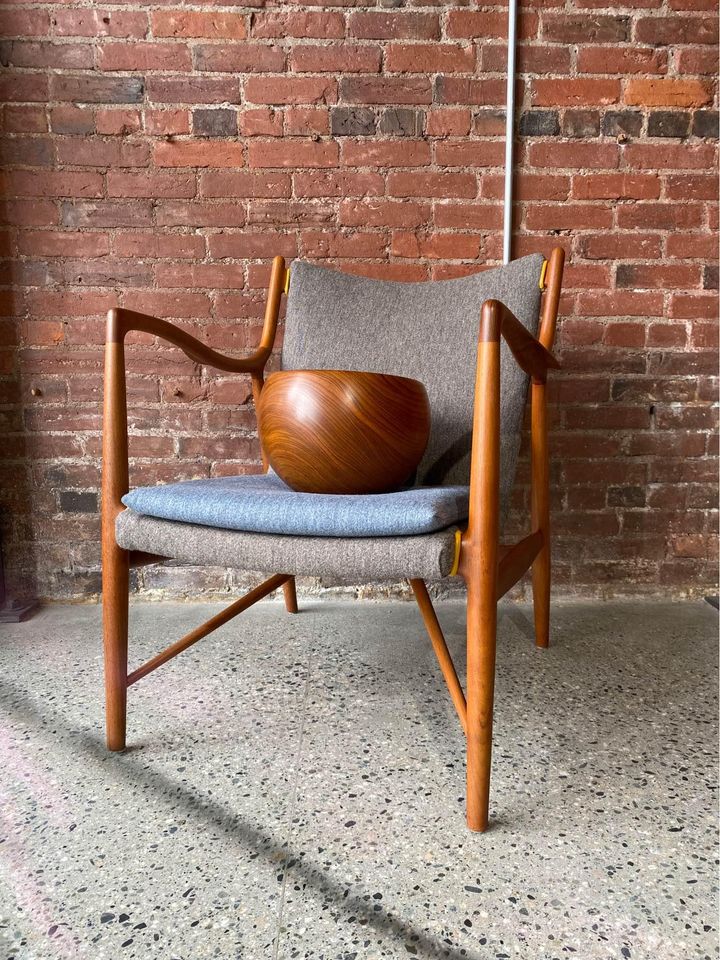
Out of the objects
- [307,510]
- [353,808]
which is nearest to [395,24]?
[307,510]

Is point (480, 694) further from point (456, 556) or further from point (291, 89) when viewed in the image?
point (291, 89)

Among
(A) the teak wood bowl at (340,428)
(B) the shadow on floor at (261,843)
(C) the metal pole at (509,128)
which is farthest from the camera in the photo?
(C) the metal pole at (509,128)

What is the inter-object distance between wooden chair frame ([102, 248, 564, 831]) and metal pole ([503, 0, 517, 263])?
43cm

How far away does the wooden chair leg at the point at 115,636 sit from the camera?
975 mm

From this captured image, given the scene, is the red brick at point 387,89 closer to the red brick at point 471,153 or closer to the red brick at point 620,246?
the red brick at point 471,153

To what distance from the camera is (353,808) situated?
0.88 meters

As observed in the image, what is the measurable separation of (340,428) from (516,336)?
0.31 meters

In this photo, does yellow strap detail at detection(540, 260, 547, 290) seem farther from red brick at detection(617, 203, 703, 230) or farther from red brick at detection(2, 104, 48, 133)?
red brick at detection(2, 104, 48, 133)

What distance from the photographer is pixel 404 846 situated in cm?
80

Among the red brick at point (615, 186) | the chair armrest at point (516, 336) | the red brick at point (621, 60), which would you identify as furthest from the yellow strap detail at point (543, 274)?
the red brick at point (621, 60)

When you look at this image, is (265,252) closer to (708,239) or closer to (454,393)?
(454,393)

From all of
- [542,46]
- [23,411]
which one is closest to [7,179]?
[23,411]

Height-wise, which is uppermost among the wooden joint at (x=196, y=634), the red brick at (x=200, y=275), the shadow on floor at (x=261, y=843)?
the red brick at (x=200, y=275)

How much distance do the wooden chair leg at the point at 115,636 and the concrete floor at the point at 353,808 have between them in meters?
0.05
